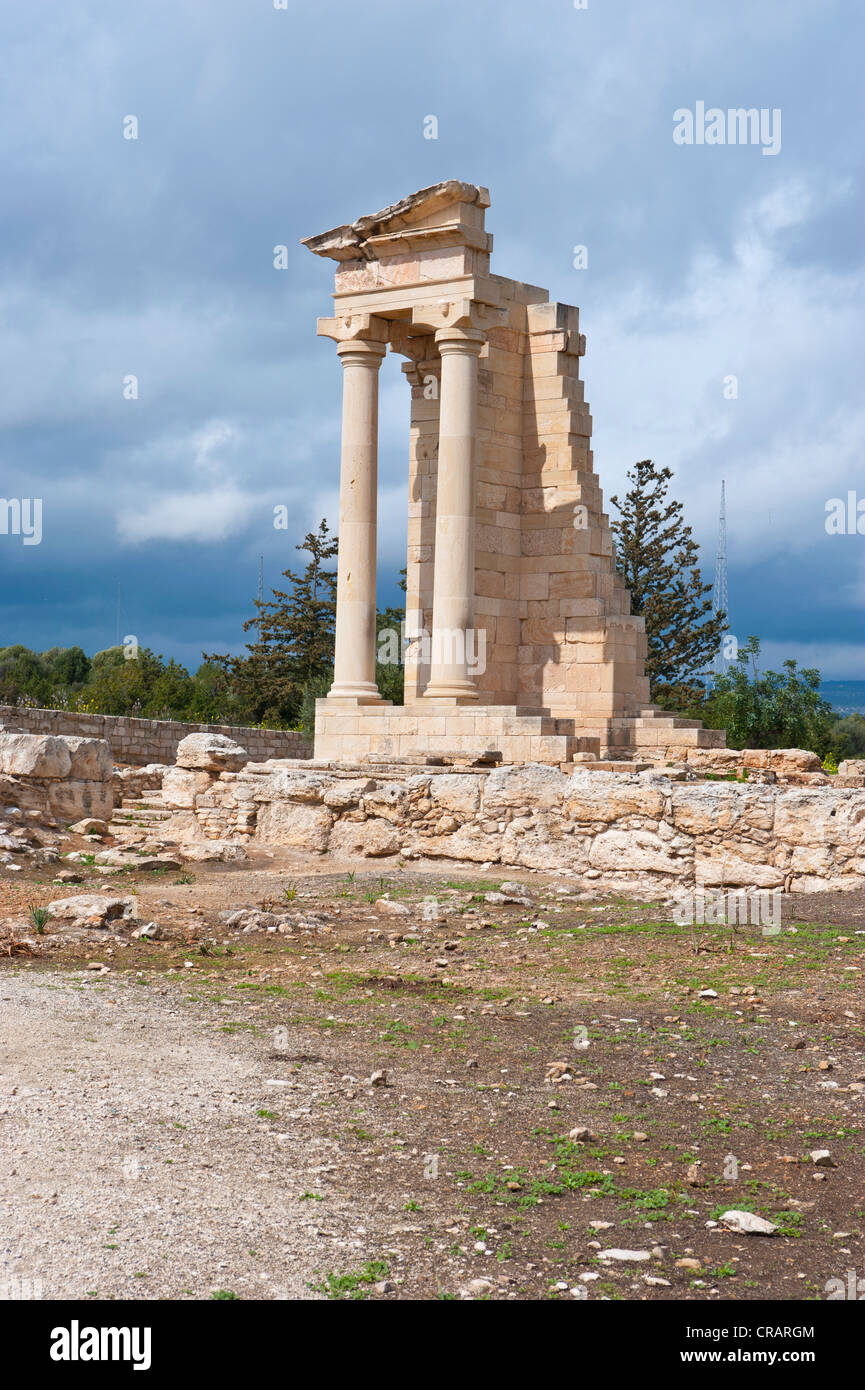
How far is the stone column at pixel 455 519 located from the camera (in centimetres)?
1861

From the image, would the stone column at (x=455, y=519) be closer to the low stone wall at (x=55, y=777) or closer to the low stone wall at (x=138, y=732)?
the low stone wall at (x=55, y=777)

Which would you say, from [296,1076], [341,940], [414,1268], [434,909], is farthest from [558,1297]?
[434,909]

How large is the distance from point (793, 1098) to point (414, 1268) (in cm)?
256

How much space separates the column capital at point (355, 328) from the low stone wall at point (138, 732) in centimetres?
799

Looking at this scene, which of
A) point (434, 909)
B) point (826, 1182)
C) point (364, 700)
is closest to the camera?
point (826, 1182)

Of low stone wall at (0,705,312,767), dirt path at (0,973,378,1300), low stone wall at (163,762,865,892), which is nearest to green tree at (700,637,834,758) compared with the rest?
low stone wall at (0,705,312,767)

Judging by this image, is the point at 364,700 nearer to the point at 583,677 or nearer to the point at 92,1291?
the point at 583,677

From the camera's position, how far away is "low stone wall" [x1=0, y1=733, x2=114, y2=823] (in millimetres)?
15266

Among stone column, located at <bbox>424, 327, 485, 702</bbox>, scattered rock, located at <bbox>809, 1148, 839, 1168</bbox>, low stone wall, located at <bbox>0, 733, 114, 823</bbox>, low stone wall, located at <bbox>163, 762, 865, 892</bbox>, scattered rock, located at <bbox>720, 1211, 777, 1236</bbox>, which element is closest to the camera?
scattered rock, located at <bbox>720, 1211, 777, 1236</bbox>

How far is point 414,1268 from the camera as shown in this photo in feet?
13.8

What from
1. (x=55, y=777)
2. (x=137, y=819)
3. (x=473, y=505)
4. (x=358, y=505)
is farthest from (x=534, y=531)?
(x=55, y=777)

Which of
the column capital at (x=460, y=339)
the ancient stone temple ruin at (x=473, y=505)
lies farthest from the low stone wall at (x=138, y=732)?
the column capital at (x=460, y=339)

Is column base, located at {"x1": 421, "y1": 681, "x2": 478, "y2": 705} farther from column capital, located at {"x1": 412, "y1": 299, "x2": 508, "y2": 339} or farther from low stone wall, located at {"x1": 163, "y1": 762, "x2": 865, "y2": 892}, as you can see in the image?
column capital, located at {"x1": 412, "y1": 299, "x2": 508, "y2": 339}

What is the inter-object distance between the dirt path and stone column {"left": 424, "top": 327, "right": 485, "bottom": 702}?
11916 millimetres
